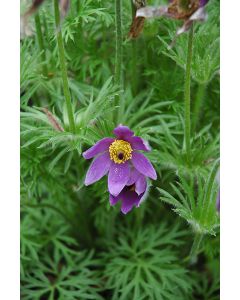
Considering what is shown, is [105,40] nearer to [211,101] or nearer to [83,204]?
[211,101]

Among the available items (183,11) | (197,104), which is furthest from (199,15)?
(197,104)

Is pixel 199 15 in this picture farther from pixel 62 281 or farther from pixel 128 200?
pixel 62 281

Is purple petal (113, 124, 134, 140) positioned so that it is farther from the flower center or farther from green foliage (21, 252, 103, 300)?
green foliage (21, 252, 103, 300)

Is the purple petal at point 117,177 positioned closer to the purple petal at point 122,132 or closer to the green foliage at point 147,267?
the purple petal at point 122,132

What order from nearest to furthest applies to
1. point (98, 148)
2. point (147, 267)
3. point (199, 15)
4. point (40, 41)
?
1. point (199, 15)
2. point (98, 148)
3. point (40, 41)
4. point (147, 267)

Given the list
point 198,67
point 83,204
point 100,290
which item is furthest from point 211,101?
point 100,290

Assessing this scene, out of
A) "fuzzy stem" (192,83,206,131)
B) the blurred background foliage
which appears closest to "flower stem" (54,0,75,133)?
the blurred background foliage

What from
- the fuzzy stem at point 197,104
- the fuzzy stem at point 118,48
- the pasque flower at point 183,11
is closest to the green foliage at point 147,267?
the fuzzy stem at point 197,104
